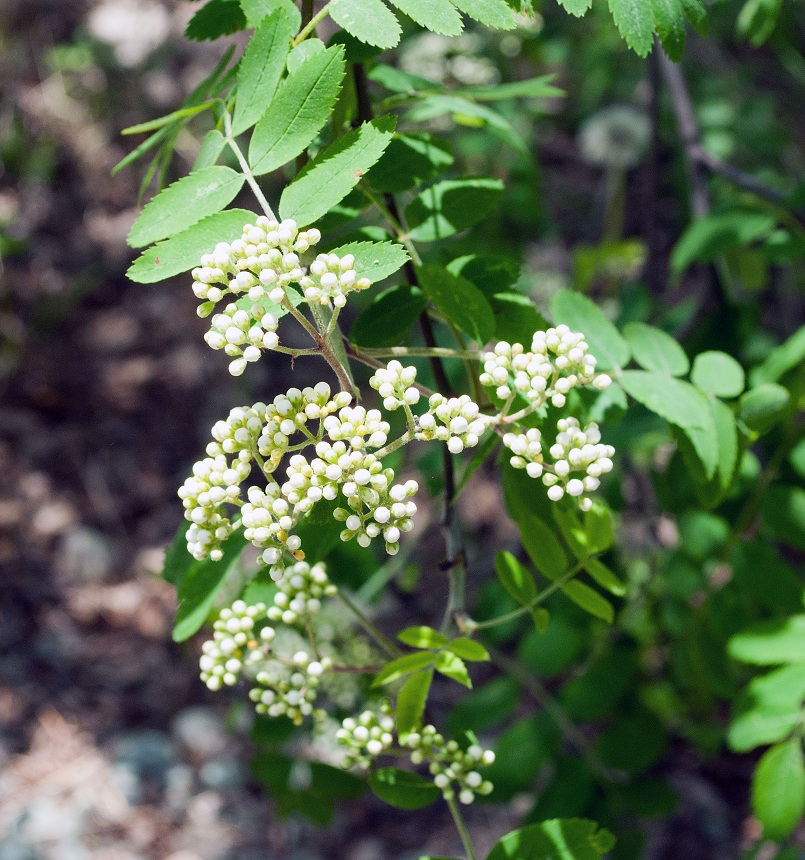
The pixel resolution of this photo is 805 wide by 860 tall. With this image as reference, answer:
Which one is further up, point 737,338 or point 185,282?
A: point 737,338

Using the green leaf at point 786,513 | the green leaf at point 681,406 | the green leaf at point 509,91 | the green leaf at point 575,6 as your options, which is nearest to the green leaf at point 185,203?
the green leaf at point 575,6

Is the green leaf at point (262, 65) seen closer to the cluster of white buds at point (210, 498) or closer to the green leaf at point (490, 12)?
the green leaf at point (490, 12)

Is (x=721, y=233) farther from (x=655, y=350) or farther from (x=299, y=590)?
(x=299, y=590)

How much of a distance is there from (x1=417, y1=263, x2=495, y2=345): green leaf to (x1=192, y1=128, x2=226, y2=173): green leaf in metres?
0.35

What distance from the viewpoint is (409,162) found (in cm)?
142

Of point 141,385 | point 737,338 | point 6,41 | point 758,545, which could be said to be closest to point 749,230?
point 737,338

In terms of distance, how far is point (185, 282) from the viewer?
15.5 feet

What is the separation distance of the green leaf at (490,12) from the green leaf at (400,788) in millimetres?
1105

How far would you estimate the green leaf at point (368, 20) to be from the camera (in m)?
1.09

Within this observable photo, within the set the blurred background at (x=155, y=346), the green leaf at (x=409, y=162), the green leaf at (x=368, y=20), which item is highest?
the green leaf at (x=368, y=20)

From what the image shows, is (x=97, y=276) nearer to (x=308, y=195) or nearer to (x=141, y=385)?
(x=141, y=385)

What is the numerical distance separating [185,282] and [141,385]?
0.64m

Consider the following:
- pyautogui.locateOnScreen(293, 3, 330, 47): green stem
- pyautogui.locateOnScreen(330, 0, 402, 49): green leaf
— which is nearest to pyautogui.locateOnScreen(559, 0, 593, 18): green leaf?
pyautogui.locateOnScreen(330, 0, 402, 49): green leaf

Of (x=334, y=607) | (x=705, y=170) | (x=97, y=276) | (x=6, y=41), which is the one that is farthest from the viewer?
(x=6, y=41)
